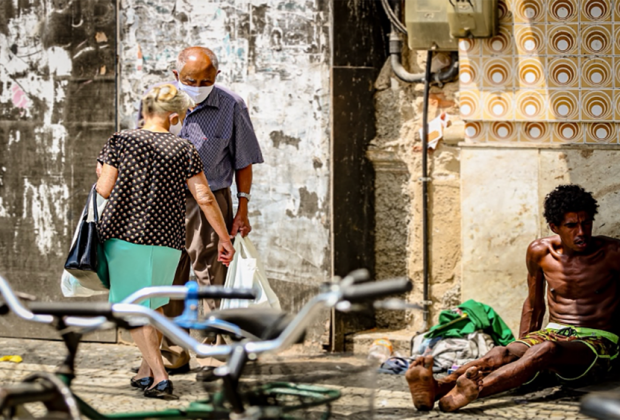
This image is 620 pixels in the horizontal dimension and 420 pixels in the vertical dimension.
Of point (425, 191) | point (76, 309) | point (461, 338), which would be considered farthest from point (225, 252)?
point (76, 309)

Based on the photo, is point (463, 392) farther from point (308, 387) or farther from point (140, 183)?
point (308, 387)

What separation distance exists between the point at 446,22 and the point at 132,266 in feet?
8.75

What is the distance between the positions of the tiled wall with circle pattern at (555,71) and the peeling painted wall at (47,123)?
267cm

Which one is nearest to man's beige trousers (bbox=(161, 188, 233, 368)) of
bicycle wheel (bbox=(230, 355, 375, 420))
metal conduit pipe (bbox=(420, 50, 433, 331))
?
metal conduit pipe (bbox=(420, 50, 433, 331))

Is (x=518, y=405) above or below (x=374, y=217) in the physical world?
below

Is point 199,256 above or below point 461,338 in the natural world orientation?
above

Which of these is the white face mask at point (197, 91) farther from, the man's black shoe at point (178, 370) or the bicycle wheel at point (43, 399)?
the bicycle wheel at point (43, 399)

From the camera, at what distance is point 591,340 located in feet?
17.6

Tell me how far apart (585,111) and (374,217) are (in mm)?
1624

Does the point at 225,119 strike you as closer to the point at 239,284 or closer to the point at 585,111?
the point at 239,284

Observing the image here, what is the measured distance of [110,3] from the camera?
6898 mm

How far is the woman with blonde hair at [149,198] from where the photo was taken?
16.2 ft

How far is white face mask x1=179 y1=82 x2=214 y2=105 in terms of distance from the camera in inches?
225

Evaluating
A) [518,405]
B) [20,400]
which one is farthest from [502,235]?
[20,400]
